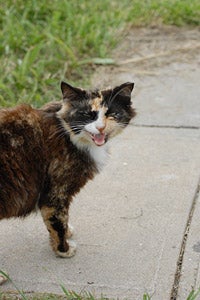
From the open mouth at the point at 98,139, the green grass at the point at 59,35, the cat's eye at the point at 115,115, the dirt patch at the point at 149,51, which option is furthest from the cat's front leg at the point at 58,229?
the dirt patch at the point at 149,51

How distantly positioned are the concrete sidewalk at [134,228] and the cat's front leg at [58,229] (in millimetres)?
60

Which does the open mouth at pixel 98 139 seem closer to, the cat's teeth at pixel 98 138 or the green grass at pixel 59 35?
the cat's teeth at pixel 98 138

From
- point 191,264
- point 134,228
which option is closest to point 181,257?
point 191,264

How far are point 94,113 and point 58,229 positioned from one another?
2.41 feet

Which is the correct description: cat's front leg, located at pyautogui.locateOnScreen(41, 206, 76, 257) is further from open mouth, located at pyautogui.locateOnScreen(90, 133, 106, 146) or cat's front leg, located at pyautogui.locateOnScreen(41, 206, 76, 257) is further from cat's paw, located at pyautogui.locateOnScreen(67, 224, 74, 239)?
open mouth, located at pyautogui.locateOnScreen(90, 133, 106, 146)

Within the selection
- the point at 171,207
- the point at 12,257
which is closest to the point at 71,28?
the point at 171,207

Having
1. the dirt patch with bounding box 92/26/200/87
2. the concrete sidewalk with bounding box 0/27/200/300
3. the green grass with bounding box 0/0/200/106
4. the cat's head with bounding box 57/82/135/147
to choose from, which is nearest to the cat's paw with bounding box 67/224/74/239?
the concrete sidewalk with bounding box 0/27/200/300

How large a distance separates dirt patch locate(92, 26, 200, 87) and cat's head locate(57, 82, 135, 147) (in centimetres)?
239

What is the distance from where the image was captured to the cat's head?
12.4 feet

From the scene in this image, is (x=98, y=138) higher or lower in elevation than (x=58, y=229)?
higher

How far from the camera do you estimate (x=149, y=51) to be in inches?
284

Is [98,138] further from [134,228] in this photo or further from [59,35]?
[59,35]

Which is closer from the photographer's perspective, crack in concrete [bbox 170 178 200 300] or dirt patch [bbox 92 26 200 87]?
crack in concrete [bbox 170 178 200 300]

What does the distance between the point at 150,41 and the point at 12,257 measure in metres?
4.05
